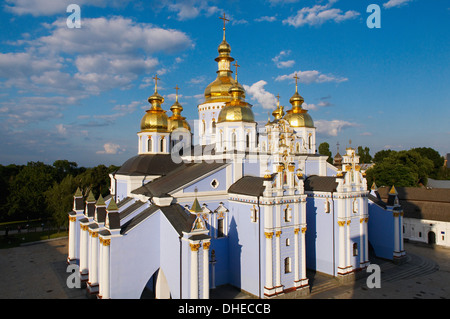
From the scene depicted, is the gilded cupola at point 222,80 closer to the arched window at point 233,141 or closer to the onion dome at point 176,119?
the onion dome at point 176,119

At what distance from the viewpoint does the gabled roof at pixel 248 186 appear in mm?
16034

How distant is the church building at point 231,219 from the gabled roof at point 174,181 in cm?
13

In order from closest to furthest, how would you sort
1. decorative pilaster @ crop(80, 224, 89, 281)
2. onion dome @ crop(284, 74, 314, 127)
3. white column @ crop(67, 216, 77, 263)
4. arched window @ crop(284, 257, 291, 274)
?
arched window @ crop(284, 257, 291, 274) < decorative pilaster @ crop(80, 224, 89, 281) < white column @ crop(67, 216, 77, 263) < onion dome @ crop(284, 74, 314, 127)

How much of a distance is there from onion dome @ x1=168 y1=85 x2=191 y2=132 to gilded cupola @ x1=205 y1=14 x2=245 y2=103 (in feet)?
10.8

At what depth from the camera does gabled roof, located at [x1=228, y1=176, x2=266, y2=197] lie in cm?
1603

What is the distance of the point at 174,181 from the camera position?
1838cm

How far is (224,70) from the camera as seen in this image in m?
25.3

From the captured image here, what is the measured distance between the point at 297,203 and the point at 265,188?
2.07 m

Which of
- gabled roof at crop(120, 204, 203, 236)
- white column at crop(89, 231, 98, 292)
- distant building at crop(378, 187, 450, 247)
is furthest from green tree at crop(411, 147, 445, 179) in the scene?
white column at crop(89, 231, 98, 292)

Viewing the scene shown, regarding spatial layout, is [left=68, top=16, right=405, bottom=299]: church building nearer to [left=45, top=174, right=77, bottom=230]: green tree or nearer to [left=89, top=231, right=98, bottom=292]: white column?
[left=89, top=231, right=98, bottom=292]: white column

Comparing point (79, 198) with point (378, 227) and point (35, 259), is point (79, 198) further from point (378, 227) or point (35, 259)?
point (378, 227)

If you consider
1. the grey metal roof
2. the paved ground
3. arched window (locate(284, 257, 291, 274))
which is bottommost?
the paved ground

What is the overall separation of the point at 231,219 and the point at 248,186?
2.12m
